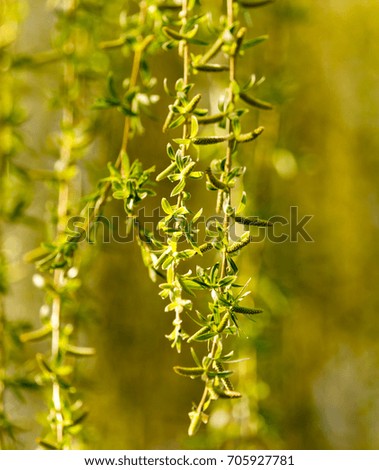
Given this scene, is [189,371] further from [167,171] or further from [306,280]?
[306,280]

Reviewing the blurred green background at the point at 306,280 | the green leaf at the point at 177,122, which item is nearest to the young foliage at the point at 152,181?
the green leaf at the point at 177,122

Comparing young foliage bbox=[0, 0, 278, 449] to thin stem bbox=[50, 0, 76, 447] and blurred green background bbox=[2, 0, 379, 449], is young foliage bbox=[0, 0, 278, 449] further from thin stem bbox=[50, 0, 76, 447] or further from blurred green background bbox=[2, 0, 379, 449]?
blurred green background bbox=[2, 0, 379, 449]

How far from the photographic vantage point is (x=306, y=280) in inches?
34.5

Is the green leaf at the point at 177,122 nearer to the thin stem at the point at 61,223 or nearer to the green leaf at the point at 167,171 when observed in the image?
the green leaf at the point at 167,171

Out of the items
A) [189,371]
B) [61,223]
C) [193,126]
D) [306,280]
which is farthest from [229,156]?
[306,280]

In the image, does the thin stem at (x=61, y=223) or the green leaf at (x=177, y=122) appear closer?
the green leaf at (x=177, y=122)

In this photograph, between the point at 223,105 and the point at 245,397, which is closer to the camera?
the point at 223,105

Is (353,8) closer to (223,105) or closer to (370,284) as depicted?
(370,284)

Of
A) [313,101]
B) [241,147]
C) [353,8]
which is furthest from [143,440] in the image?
[353,8]

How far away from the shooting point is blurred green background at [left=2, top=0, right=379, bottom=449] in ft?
2.87

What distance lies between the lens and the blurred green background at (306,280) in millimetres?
874

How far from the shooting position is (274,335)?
82 centimetres

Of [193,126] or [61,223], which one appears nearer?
[193,126]

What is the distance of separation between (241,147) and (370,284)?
1.08 feet
